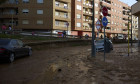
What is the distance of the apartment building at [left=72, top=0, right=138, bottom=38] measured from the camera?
54250mm

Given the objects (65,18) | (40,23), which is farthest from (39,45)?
(65,18)

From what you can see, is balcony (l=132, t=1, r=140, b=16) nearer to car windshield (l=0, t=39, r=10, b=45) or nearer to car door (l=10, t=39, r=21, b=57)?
car door (l=10, t=39, r=21, b=57)

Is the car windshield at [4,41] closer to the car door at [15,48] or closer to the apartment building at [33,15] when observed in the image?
the car door at [15,48]

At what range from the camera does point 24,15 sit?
44875 millimetres

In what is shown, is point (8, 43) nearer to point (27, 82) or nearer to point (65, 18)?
point (27, 82)

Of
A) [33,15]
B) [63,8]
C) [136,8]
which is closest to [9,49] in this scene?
[136,8]

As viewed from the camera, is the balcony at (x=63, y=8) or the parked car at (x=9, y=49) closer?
the parked car at (x=9, y=49)

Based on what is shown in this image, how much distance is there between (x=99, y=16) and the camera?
214ft

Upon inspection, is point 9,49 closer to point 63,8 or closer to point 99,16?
point 63,8

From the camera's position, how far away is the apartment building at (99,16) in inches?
2136

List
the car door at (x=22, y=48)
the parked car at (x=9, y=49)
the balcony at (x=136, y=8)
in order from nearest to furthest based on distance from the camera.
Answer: the parked car at (x=9, y=49), the car door at (x=22, y=48), the balcony at (x=136, y=8)

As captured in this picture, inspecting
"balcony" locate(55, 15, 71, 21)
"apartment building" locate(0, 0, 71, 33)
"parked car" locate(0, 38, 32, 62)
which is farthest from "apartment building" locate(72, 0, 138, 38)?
"parked car" locate(0, 38, 32, 62)

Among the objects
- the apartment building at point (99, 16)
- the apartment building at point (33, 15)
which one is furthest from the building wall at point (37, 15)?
the apartment building at point (99, 16)

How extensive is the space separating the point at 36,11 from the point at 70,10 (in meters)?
10.5
